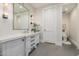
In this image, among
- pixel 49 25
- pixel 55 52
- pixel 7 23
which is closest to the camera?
pixel 7 23

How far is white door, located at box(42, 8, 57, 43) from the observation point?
205 inches

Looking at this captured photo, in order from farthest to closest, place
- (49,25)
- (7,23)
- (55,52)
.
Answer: (49,25) < (55,52) < (7,23)

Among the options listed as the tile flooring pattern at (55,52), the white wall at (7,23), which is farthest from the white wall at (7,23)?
the tile flooring pattern at (55,52)

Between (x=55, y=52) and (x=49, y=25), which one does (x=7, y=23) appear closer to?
(x=55, y=52)

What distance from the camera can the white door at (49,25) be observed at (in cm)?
521

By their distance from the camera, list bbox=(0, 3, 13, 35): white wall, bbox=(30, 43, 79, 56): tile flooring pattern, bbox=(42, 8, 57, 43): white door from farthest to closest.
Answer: bbox=(42, 8, 57, 43): white door → bbox=(30, 43, 79, 56): tile flooring pattern → bbox=(0, 3, 13, 35): white wall

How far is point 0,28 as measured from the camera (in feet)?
7.60

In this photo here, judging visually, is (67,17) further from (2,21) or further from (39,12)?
(2,21)

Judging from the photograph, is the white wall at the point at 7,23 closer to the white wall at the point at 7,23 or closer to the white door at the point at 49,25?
the white wall at the point at 7,23

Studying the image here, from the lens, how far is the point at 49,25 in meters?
5.45

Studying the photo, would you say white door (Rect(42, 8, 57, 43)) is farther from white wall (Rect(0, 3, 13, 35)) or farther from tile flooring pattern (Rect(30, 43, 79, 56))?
white wall (Rect(0, 3, 13, 35))

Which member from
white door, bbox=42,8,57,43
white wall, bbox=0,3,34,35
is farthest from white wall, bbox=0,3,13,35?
white door, bbox=42,8,57,43

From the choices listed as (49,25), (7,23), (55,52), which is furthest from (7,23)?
(49,25)

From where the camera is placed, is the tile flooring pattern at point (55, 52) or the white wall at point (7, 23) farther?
the tile flooring pattern at point (55, 52)
